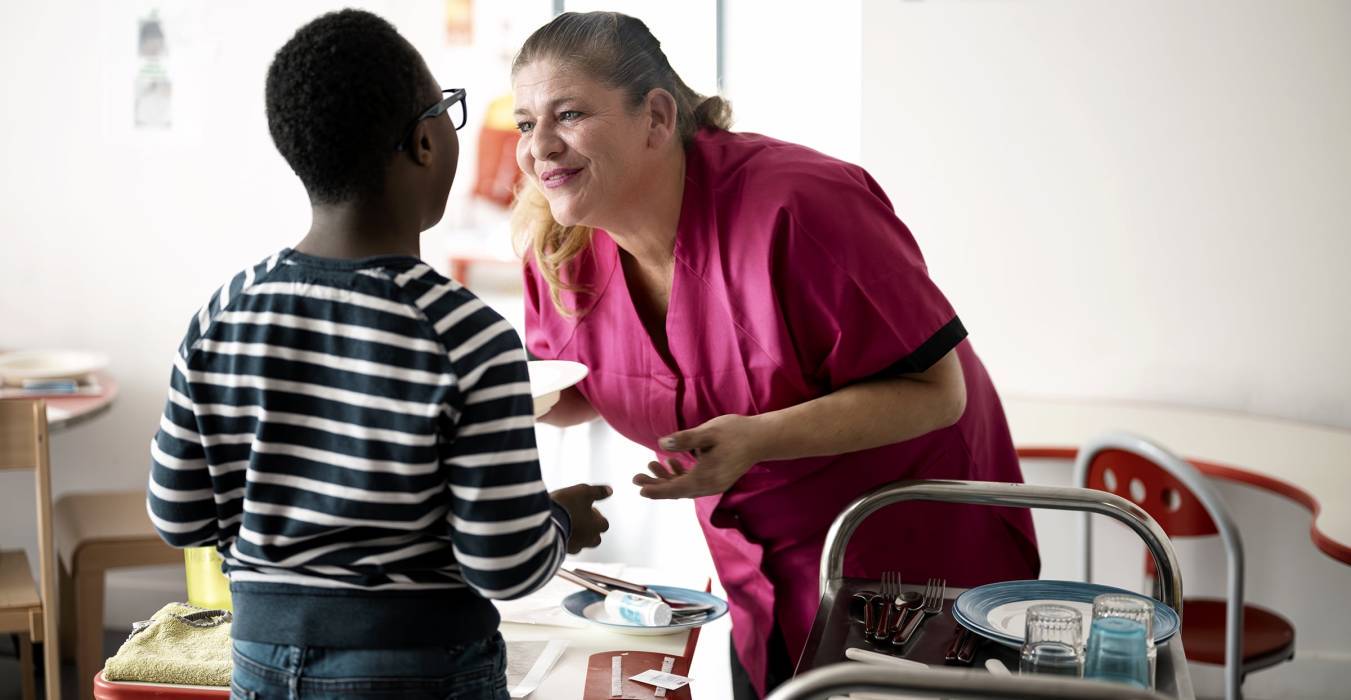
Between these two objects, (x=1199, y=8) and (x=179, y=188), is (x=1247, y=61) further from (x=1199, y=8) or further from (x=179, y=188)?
(x=179, y=188)

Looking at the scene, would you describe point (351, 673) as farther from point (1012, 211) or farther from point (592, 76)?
point (1012, 211)

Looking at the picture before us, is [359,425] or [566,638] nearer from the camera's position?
[359,425]

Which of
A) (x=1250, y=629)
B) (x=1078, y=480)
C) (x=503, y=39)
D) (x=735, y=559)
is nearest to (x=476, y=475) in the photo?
(x=735, y=559)

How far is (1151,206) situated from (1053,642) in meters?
2.12

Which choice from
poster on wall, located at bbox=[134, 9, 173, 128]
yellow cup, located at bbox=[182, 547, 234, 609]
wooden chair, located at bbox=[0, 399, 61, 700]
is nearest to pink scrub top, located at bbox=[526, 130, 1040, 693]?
yellow cup, located at bbox=[182, 547, 234, 609]

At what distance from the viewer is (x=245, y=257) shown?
346 centimetres

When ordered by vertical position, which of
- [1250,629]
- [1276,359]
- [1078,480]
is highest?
[1276,359]

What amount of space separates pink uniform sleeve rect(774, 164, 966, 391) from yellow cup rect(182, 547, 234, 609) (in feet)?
2.21

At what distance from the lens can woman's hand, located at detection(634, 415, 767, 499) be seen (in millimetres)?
1201

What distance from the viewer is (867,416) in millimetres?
1365

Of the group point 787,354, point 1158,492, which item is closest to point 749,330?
point 787,354

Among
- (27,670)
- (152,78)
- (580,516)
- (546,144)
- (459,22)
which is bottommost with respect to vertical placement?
(27,670)

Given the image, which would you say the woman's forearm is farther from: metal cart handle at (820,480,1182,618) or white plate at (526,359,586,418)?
white plate at (526,359,586,418)

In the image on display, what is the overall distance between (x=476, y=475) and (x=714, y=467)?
0.41 metres
